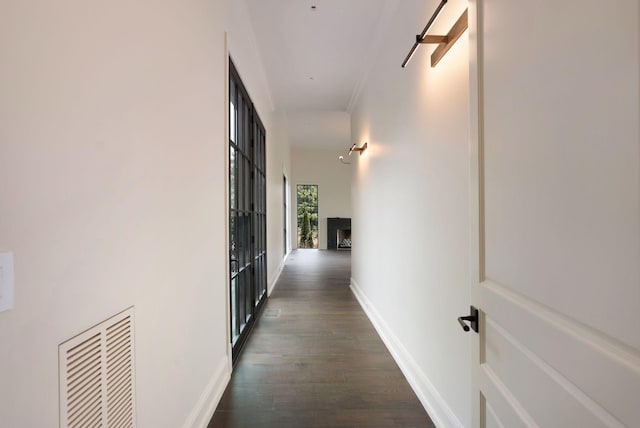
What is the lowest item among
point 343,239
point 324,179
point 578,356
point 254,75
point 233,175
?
point 343,239

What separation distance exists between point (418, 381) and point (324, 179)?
9.63 meters

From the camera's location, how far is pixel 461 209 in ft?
4.91

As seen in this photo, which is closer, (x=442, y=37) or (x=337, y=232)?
(x=442, y=37)

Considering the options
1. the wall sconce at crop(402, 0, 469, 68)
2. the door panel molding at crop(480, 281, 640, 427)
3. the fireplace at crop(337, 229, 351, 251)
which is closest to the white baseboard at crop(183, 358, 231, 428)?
the door panel molding at crop(480, 281, 640, 427)

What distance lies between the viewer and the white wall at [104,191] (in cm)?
64

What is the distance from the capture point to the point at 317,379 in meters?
2.26

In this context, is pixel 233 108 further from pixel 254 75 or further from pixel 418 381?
pixel 418 381

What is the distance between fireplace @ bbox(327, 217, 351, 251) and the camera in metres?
11.3

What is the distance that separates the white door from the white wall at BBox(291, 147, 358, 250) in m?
10.3

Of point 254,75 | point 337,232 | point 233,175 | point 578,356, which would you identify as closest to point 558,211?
point 578,356

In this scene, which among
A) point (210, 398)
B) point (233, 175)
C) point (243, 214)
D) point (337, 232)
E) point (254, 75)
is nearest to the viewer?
point (210, 398)

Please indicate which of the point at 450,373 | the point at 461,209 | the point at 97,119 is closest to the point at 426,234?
the point at 461,209

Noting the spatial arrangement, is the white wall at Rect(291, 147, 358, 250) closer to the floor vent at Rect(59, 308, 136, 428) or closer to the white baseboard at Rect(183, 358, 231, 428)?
the white baseboard at Rect(183, 358, 231, 428)

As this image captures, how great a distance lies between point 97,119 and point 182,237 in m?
0.72
